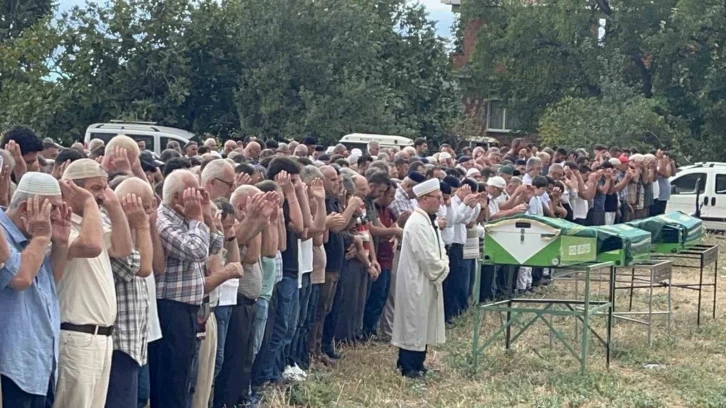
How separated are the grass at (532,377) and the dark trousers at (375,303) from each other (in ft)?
1.15

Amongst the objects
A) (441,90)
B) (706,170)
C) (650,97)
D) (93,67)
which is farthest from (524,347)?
(650,97)

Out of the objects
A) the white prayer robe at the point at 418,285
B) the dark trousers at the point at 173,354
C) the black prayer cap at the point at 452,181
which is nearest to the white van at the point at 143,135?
the black prayer cap at the point at 452,181

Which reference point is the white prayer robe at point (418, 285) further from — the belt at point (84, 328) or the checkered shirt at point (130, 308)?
the belt at point (84, 328)

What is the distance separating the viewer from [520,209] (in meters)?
13.6

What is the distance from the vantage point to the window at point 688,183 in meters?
25.0

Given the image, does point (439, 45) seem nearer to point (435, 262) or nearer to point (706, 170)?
point (706, 170)

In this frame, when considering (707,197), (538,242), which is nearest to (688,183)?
(707,197)

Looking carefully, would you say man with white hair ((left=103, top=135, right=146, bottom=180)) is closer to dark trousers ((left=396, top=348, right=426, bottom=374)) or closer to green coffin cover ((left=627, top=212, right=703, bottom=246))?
dark trousers ((left=396, top=348, right=426, bottom=374))

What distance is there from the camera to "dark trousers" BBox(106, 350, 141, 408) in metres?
6.04

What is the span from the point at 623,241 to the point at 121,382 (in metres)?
5.40

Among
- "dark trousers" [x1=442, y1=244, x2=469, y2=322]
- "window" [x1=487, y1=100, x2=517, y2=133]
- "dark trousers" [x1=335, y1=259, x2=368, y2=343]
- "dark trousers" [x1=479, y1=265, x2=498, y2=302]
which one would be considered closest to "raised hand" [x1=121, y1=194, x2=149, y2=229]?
"dark trousers" [x1=335, y1=259, x2=368, y2=343]

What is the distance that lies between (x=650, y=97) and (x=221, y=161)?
101 feet

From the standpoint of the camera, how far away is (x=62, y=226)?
5324 millimetres

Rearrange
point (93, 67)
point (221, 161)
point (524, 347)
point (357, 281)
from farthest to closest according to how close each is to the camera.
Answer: point (93, 67), point (524, 347), point (357, 281), point (221, 161)
